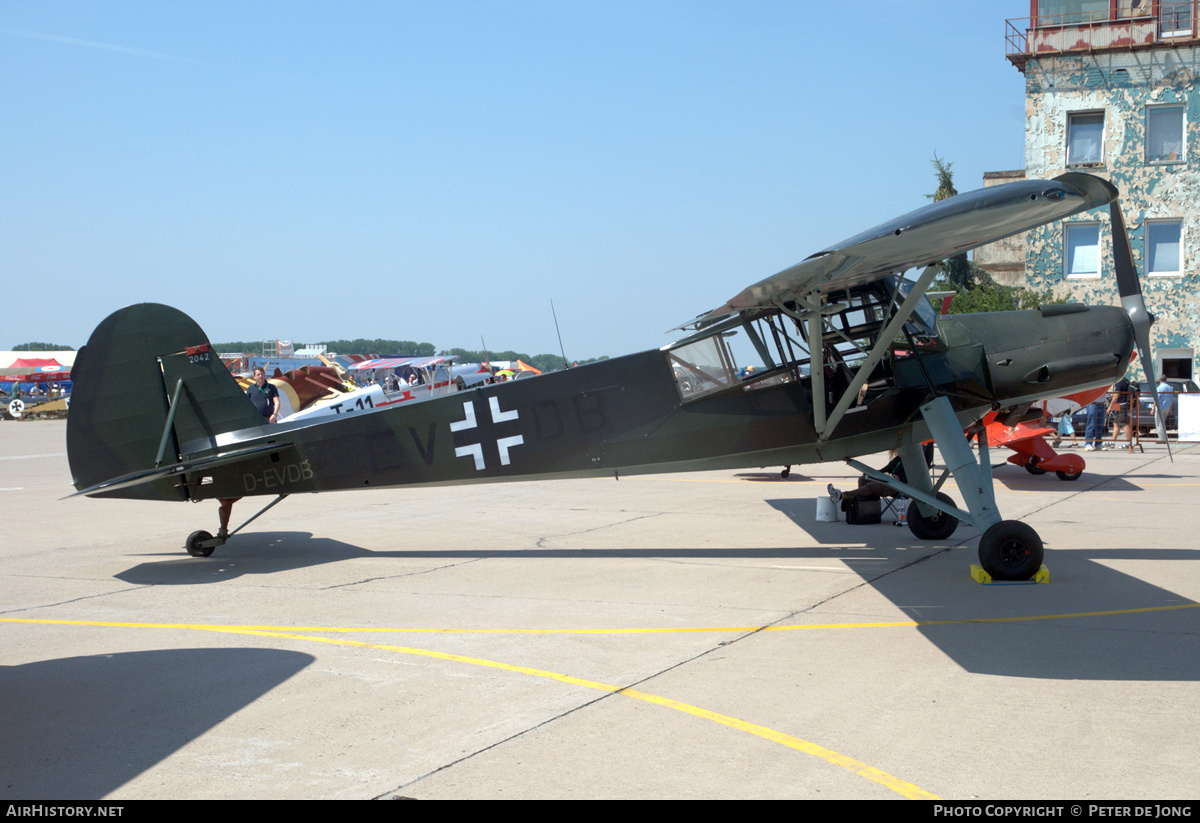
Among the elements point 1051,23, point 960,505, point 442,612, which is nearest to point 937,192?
point 1051,23

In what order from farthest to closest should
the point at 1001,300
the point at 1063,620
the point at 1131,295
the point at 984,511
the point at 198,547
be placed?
1. the point at 1001,300
2. the point at 198,547
3. the point at 1131,295
4. the point at 984,511
5. the point at 1063,620

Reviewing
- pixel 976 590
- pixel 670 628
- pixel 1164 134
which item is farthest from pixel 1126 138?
pixel 670 628

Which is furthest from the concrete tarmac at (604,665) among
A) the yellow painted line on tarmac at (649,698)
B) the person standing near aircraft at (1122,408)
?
the person standing near aircraft at (1122,408)

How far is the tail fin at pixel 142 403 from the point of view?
8.59m

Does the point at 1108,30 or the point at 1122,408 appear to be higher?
the point at 1108,30

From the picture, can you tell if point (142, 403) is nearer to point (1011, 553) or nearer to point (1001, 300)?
point (1011, 553)

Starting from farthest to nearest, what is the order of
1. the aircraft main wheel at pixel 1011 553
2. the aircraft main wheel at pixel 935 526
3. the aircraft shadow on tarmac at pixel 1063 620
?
the aircraft main wheel at pixel 935 526, the aircraft main wheel at pixel 1011 553, the aircraft shadow on tarmac at pixel 1063 620

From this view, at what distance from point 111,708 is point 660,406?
5.24m

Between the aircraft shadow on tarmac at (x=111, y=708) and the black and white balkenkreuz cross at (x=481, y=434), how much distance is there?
3320 millimetres

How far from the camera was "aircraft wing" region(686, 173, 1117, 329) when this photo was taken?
5.53 meters

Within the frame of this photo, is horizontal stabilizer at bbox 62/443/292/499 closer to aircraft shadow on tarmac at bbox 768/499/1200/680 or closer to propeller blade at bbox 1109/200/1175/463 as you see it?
aircraft shadow on tarmac at bbox 768/499/1200/680

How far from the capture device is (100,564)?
903 centimetres

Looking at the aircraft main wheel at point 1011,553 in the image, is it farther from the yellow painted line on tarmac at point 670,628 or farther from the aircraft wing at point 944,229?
the aircraft wing at point 944,229

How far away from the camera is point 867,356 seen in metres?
8.05
